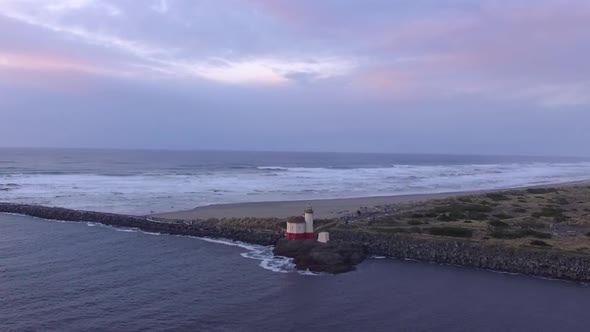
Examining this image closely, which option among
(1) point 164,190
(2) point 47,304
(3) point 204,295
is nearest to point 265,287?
(3) point 204,295

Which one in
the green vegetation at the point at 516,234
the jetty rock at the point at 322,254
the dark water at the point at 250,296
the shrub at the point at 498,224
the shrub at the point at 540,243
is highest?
the shrub at the point at 498,224

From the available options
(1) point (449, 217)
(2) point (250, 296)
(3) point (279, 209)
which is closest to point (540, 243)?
(1) point (449, 217)

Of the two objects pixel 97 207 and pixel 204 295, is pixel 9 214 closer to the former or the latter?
pixel 97 207

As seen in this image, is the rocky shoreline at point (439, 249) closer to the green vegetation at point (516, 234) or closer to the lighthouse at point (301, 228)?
the lighthouse at point (301, 228)

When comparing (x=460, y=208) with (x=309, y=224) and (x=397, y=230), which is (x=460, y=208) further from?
(x=309, y=224)

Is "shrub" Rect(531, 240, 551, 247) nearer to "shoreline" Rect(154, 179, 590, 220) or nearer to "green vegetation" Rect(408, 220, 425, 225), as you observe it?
"green vegetation" Rect(408, 220, 425, 225)

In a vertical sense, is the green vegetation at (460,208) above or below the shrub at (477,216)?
above

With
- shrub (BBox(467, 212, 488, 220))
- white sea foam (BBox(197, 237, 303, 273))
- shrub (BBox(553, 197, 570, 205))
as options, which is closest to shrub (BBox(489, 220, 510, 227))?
shrub (BBox(467, 212, 488, 220))

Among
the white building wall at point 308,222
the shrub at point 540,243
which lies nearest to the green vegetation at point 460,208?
the shrub at point 540,243
